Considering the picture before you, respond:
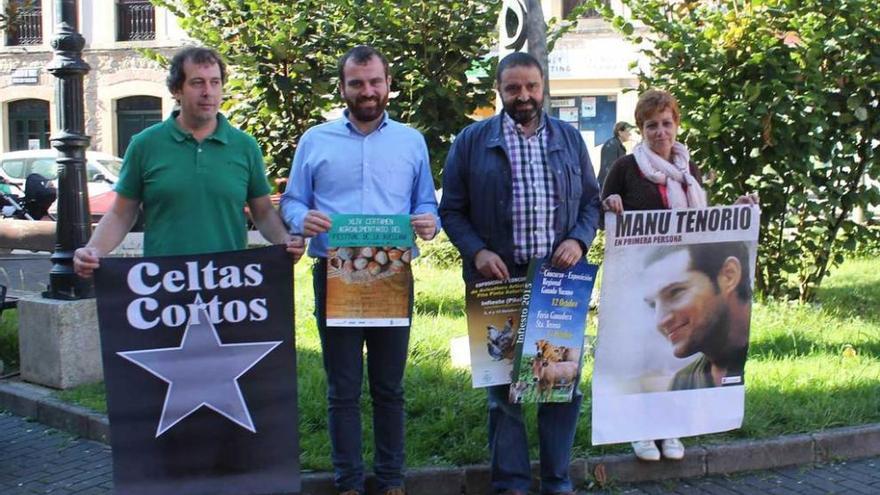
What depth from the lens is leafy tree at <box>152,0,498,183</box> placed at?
25.2ft

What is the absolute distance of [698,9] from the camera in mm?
8273

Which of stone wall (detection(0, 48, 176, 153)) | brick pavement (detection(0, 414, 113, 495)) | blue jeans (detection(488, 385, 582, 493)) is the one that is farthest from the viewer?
stone wall (detection(0, 48, 176, 153))

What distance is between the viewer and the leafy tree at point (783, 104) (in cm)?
746

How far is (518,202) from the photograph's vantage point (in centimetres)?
430

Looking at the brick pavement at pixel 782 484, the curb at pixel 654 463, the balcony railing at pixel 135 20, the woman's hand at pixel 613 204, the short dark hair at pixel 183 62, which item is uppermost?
the balcony railing at pixel 135 20

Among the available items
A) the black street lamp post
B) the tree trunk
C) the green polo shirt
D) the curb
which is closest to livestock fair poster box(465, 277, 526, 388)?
the curb

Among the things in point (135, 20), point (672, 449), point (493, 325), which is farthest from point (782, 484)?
point (135, 20)

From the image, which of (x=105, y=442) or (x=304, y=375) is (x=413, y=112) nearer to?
(x=304, y=375)

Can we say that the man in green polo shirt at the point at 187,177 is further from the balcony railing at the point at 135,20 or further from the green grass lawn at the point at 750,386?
the balcony railing at the point at 135,20

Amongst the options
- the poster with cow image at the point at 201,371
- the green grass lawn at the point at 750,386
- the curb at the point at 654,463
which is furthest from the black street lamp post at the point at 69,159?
the poster with cow image at the point at 201,371

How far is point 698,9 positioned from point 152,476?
241 inches

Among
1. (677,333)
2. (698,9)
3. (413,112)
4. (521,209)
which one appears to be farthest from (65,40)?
(698,9)

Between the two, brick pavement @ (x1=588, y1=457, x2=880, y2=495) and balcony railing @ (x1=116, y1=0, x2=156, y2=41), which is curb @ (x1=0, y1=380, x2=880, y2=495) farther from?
balcony railing @ (x1=116, y1=0, x2=156, y2=41)

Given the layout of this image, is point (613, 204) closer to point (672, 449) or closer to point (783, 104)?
point (672, 449)
